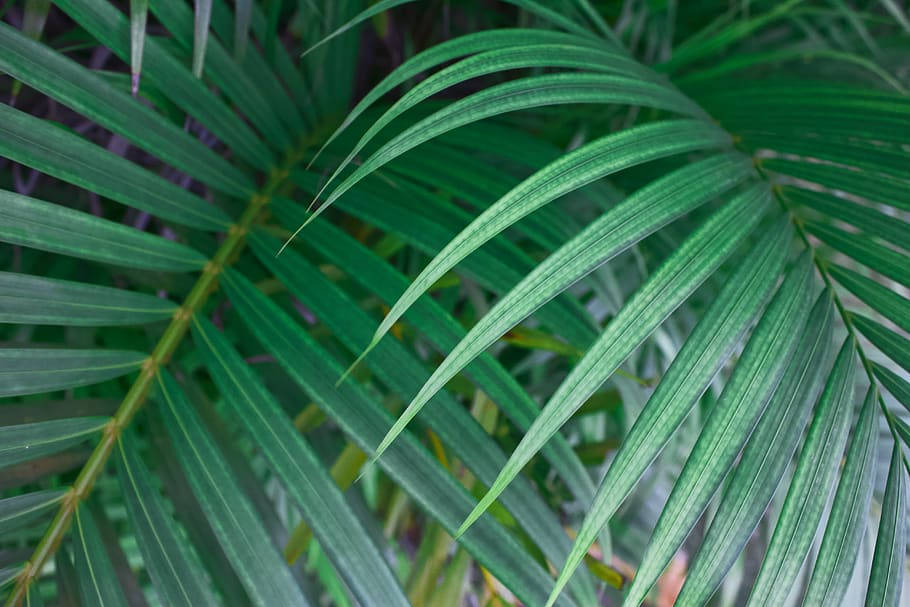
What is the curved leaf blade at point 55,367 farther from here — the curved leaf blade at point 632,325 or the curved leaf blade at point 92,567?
the curved leaf blade at point 632,325

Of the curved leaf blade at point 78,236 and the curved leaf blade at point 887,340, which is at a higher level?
the curved leaf blade at point 78,236

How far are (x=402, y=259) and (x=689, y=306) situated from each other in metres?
0.28

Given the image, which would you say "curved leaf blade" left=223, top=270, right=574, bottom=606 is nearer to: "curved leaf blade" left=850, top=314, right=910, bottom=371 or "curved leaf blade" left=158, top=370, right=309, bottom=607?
"curved leaf blade" left=158, top=370, right=309, bottom=607

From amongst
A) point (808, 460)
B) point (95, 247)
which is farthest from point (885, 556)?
point (95, 247)

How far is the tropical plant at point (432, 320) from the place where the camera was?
0.28 m

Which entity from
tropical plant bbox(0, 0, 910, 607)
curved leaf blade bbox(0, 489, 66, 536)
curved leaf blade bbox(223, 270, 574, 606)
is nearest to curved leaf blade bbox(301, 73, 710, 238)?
tropical plant bbox(0, 0, 910, 607)

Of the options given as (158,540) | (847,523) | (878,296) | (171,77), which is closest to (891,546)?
(847,523)

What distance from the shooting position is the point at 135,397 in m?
0.40

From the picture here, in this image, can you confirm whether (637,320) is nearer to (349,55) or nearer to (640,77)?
(640,77)

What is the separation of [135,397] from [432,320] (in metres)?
0.19

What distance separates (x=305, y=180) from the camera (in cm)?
50

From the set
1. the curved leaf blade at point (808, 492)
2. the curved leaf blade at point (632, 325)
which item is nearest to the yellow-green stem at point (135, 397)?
the curved leaf blade at point (632, 325)

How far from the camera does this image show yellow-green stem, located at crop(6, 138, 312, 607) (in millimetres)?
348

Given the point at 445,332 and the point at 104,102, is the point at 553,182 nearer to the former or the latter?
the point at 445,332
